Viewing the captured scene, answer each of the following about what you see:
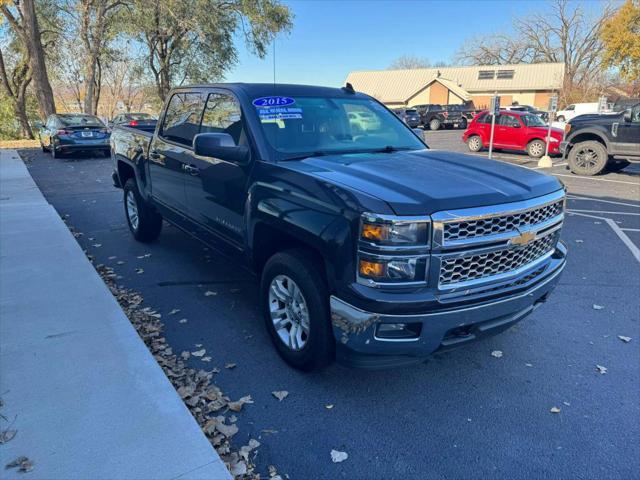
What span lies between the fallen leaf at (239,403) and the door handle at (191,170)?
217 centimetres

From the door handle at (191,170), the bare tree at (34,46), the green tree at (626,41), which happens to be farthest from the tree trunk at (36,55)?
the green tree at (626,41)

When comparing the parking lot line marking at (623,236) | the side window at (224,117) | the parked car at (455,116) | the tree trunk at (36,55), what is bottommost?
the parking lot line marking at (623,236)

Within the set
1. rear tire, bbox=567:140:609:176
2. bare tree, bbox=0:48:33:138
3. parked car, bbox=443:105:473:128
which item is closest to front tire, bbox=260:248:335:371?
rear tire, bbox=567:140:609:176

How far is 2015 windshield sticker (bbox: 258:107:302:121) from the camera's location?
376cm

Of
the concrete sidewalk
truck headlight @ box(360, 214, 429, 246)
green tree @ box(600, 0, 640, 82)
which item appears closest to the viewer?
the concrete sidewalk

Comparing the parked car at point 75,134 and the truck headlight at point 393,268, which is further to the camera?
the parked car at point 75,134

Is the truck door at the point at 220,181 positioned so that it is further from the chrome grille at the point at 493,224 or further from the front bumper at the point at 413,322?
the chrome grille at the point at 493,224

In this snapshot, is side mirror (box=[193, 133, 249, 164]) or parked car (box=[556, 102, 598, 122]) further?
parked car (box=[556, 102, 598, 122])

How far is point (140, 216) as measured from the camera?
6.20 m

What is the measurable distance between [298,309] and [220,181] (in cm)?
140

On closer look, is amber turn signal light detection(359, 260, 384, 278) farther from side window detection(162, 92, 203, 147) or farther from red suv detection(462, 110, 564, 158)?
red suv detection(462, 110, 564, 158)

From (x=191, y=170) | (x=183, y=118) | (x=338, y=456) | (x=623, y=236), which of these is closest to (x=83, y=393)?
(x=338, y=456)

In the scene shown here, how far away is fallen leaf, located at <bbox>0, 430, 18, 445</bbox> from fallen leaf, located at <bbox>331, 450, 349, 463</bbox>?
5.63 feet

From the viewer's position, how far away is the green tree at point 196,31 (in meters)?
25.3
